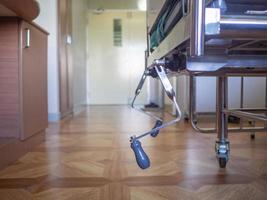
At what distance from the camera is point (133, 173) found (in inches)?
48.1

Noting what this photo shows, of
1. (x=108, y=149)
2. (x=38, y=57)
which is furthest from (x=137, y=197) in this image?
(x=38, y=57)

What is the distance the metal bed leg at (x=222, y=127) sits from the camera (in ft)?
4.24

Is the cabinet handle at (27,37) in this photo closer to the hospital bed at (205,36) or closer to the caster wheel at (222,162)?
the hospital bed at (205,36)

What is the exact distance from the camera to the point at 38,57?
5.77ft

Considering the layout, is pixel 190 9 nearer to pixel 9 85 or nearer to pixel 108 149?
pixel 9 85

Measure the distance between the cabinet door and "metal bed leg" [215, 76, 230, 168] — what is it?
0.93 metres

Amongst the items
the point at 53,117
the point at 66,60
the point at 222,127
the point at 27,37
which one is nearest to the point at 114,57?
the point at 66,60

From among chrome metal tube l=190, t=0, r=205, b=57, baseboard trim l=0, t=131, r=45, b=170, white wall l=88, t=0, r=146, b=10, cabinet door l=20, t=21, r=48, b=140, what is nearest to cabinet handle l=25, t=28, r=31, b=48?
cabinet door l=20, t=21, r=48, b=140

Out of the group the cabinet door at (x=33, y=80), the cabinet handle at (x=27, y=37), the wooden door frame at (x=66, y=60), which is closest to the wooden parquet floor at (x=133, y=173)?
the cabinet door at (x=33, y=80)

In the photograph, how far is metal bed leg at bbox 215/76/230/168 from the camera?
1291mm

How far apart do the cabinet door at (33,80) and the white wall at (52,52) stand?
3.60 feet

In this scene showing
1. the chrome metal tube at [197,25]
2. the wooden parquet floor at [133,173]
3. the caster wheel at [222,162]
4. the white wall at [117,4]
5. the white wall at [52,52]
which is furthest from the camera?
the white wall at [117,4]

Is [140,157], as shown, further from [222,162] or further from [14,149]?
[14,149]

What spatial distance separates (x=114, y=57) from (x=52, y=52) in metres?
3.18
